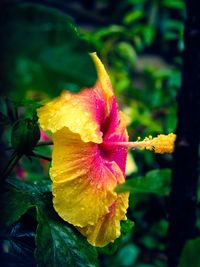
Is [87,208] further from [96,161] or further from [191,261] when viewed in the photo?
[191,261]

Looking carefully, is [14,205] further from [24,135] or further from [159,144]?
[159,144]

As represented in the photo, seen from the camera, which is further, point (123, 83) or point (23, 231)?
point (123, 83)

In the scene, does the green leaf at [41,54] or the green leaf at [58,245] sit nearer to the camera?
the green leaf at [41,54]

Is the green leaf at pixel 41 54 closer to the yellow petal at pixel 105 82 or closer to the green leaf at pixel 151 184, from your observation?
the green leaf at pixel 151 184

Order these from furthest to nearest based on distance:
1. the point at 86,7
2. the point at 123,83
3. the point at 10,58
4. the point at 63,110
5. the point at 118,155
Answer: the point at 86,7 → the point at 123,83 → the point at 118,155 → the point at 63,110 → the point at 10,58

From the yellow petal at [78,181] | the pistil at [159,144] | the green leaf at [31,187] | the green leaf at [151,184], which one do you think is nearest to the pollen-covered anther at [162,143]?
the pistil at [159,144]

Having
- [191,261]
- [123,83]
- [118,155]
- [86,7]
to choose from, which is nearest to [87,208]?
[118,155]

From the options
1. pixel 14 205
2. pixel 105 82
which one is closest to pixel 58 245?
pixel 14 205
